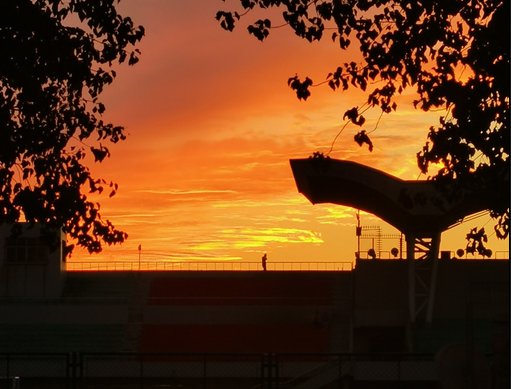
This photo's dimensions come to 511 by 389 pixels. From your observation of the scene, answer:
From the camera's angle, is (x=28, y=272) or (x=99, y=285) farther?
(x=99, y=285)

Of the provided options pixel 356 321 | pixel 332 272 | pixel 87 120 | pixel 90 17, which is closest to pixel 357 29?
pixel 90 17

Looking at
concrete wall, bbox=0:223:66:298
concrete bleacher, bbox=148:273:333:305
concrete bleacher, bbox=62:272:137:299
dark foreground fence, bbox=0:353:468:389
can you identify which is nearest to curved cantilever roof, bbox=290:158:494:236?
dark foreground fence, bbox=0:353:468:389

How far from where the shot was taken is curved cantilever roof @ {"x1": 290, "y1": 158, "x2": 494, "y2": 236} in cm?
3725

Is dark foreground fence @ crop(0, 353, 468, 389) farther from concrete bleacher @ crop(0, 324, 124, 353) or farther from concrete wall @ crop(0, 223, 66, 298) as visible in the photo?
concrete wall @ crop(0, 223, 66, 298)

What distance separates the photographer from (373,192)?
39.1 metres

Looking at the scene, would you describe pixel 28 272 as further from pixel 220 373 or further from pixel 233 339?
pixel 220 373

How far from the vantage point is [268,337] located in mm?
46625

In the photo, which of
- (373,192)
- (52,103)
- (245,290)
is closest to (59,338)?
(245,290)

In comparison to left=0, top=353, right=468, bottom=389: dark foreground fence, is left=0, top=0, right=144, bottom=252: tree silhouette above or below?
above

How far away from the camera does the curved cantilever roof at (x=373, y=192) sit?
37.2m

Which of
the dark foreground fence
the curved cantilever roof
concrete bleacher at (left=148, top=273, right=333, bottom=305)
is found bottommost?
the dark foreground fence

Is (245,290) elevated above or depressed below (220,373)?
above

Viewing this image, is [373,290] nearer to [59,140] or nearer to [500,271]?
A: [500,271]

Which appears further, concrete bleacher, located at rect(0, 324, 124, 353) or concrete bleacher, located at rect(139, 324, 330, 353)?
concrete bleacher, located at rect(0, 324, 124, 353)
